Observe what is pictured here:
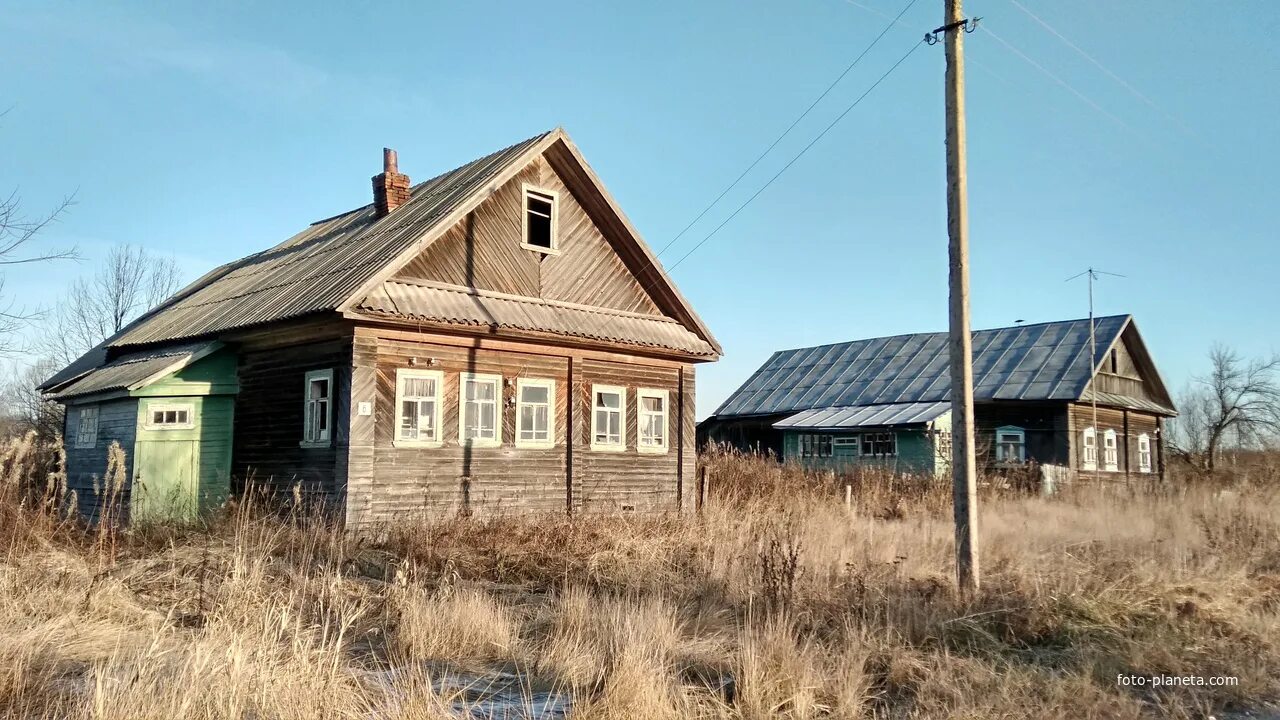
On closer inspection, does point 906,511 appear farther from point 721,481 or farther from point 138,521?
point 138,521

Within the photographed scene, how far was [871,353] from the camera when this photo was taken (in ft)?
116

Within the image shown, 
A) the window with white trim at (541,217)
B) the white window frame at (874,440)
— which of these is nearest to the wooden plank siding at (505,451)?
the window with white trim at (541,217)

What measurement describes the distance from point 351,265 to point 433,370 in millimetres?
2118

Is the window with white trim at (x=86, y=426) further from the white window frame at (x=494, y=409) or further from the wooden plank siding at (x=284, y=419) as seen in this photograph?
the white window frame at (x=494, y=409)

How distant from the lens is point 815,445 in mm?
31312

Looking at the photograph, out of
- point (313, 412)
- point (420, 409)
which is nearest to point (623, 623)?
point (420, 409)

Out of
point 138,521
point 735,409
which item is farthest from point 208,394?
point 735,409

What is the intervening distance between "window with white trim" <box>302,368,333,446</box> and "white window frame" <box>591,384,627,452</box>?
15.5 feet

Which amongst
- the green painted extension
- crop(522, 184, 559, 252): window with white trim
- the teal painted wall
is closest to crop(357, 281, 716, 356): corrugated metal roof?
crop(522, 184, 559, 252): window with white trim

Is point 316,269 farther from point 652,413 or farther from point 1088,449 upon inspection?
point 1088,449

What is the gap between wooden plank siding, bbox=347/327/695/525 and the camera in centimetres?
1370

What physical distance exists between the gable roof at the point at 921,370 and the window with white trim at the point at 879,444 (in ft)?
7.46

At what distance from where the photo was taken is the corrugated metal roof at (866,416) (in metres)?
27.9

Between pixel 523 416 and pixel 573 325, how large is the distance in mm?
1795
